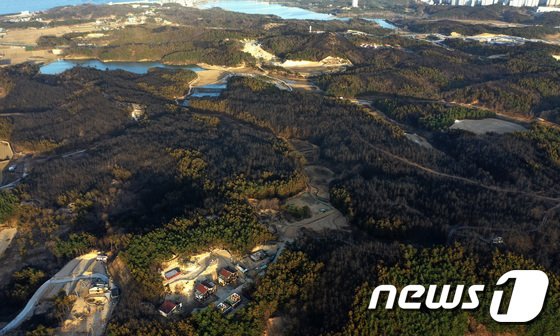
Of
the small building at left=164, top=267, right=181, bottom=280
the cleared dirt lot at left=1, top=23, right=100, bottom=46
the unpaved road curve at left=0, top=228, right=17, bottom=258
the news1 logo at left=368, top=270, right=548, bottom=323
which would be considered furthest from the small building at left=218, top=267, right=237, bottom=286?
the cleared dirt lot at left=1, top=23, right=100, bottom=46

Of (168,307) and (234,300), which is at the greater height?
(234,300)

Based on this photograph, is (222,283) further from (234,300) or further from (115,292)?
(115,292)

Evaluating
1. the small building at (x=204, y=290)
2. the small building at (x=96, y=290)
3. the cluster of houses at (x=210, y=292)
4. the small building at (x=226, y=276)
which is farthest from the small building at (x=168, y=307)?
the small building at (x=96, y=290)

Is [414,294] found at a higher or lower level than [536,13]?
lower

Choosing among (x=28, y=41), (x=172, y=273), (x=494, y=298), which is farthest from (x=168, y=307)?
(x=28, y=41)

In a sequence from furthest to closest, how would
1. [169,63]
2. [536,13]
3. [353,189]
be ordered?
1. [536,13]
2. [169,63]
3. [353,189]

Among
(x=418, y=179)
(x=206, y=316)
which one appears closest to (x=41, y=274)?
(x=206, y=316)

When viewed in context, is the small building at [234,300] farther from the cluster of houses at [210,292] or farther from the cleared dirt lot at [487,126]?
the cleared dirt lot at [487,126]

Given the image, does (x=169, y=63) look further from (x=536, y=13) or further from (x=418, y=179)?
(x=536, y=13)
